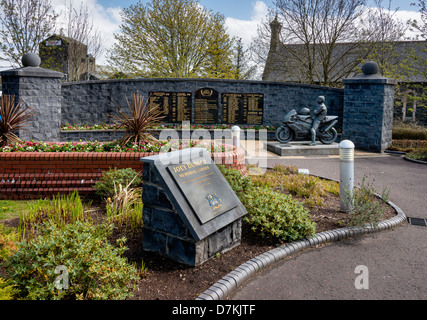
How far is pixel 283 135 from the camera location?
534 inches

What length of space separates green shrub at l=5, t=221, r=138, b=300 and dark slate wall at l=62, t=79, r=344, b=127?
1214 centimetres

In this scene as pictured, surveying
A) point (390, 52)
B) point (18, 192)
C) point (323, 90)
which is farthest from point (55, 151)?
point (390, 52)

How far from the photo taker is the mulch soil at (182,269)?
360cm

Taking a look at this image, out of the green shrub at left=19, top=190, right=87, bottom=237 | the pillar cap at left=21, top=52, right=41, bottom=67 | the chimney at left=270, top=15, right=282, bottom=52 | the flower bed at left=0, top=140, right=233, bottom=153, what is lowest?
the green shrub at left=19, top=190, right=87, bottom=237

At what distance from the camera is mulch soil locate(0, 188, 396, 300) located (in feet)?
11.8

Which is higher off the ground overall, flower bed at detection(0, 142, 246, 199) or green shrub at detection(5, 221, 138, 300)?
flower bed at detection(0, 142, 246, 199)

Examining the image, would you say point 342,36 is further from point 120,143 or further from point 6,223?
point 6,223

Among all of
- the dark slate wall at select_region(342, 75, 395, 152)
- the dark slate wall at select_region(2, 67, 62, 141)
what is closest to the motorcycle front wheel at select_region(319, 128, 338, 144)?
the dark slate wall at select_region(342, 75, 395, 152)

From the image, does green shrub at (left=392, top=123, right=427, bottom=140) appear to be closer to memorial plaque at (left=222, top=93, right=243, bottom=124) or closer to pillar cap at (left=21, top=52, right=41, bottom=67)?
memorial plaque at (left=222, top=93, right=243, bottom=124)

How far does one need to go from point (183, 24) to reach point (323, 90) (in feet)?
36.7

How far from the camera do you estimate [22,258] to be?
11.0 ft

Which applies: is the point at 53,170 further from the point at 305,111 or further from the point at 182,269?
the point at 305,111

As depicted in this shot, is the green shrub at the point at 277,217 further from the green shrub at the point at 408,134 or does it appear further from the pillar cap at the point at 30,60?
the green shrub at the point at 408,134

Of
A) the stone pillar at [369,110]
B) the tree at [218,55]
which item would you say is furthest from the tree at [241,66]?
the stone pillar at [369,110]
